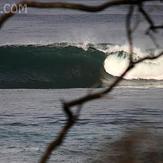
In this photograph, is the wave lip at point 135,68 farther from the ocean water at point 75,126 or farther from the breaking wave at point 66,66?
the ocean water at point 75,126

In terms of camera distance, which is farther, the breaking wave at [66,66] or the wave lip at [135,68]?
the wave lip at [135,68]

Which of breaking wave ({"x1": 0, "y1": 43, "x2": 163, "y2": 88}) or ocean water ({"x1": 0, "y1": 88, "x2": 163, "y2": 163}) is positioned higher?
ocean water ({"x1": 0, "y1": 88, "x2": 163, "y2": 163})

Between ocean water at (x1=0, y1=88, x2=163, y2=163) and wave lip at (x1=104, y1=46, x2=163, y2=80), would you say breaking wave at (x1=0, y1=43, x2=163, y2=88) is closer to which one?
wave lip at (x1=104, y1=46, x2=163, y2=80)

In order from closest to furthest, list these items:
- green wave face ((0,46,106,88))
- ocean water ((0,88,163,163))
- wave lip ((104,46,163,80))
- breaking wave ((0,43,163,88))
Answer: ocean water ((0,88,163,163)), green wave face ((0,46,106,88)), breaking wave ((0,43,163,88)), wave lip ((104,46,163,80))

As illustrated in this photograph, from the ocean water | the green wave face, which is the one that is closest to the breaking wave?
the green wave face

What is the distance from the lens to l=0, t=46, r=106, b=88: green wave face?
21.2 metres

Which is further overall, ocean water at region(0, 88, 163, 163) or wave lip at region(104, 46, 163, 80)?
wave lip at region(104, 46, 163, 80)

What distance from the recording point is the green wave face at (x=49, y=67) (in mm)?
21172

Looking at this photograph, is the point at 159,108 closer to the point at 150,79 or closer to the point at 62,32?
the point at 150,79

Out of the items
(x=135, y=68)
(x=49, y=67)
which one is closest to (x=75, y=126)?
(x=135, y=68)

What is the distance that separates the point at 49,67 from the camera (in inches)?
952

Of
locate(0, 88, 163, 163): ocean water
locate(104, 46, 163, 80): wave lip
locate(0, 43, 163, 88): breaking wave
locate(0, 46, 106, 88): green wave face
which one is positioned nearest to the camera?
locate(0, 88, 163, 163): ocean water

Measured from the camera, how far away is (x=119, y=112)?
14.4 metres

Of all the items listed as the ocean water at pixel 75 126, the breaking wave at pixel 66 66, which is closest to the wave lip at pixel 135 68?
the breaking wave at pixel 66 66
